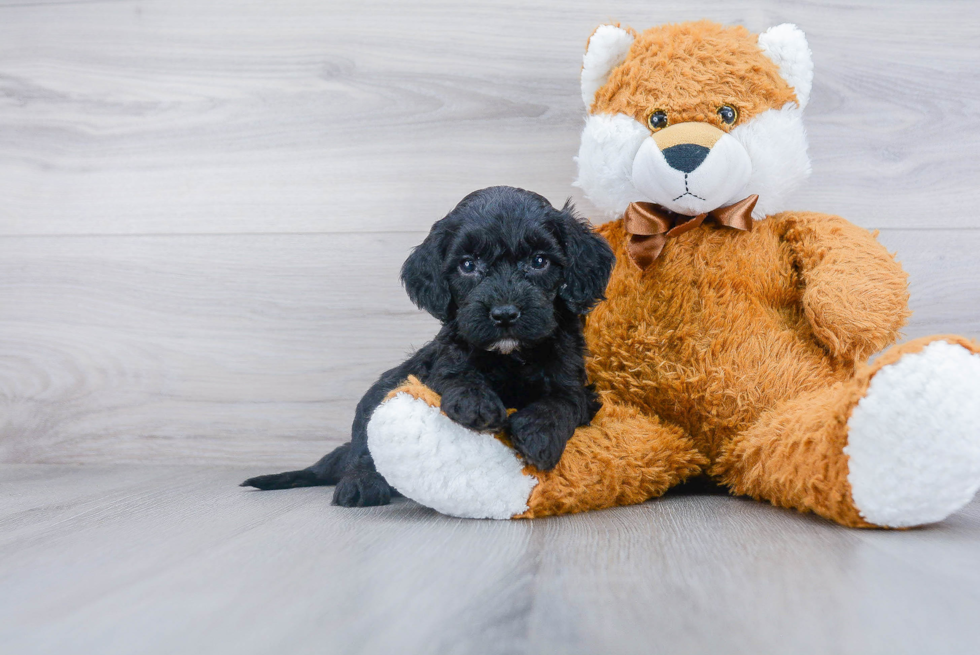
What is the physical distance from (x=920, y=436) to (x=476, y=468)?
55cm

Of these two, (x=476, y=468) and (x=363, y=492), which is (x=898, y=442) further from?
(x=363, y=492)

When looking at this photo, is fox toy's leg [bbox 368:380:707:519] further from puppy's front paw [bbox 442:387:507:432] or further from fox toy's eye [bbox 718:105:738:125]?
fox toy's eye [bbox 718:105:738:125]

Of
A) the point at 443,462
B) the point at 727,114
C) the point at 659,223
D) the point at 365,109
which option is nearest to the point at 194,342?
the point at 365,109

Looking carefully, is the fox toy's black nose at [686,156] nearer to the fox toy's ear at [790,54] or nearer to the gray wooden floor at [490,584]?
the fox toy's ear at [790,54]

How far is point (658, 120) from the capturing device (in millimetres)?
1233

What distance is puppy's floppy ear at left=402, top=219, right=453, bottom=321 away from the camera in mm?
1111

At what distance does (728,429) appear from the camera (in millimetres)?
1195

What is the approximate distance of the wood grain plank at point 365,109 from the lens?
5.18ft

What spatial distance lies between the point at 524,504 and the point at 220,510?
0.54 m

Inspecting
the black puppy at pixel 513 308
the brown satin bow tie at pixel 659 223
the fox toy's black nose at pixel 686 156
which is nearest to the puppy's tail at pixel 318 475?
the black puppy at pixel 513 308

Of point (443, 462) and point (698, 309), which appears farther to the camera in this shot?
point (698, 309)

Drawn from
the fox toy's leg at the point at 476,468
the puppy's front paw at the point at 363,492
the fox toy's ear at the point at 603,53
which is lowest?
the puppy's front paw at the point at 363,492

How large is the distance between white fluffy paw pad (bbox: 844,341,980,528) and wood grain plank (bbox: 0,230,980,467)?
995 mm

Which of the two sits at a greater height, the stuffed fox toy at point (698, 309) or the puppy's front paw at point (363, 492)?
the stuffed fox toy at point (698, 309)
